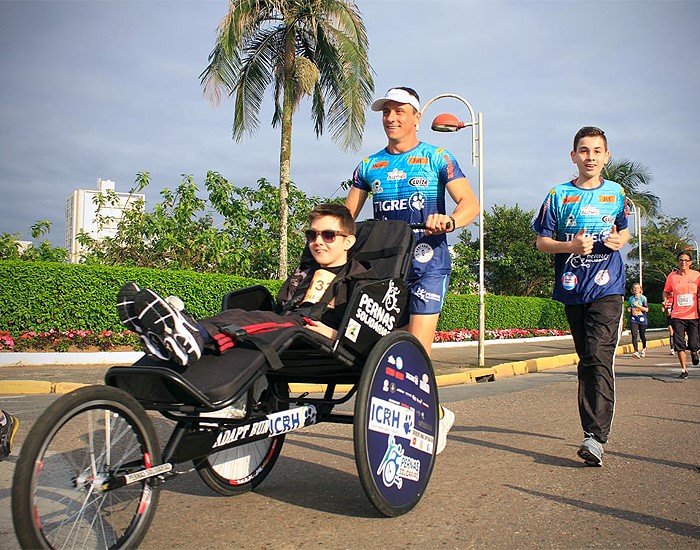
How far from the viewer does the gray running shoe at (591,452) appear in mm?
4512

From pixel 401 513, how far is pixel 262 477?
0.96 metres

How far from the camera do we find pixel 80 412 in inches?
97.4

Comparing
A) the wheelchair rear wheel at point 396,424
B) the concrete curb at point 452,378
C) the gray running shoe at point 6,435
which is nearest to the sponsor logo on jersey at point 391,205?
the wheelchair rear wheel at point 396,424

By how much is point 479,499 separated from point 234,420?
147 cm

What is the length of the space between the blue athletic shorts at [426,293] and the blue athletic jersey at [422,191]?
0.15 ft

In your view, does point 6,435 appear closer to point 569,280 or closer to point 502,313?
point 569,280

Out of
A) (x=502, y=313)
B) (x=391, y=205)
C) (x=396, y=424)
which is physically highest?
(x=391, y=205)

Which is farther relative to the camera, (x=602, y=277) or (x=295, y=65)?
(x=295, y=65)

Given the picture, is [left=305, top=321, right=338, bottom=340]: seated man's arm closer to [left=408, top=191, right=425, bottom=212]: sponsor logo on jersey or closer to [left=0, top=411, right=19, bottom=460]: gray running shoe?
[left=408, top=191, right=425, bottom=212]: sponsor logo on jersey

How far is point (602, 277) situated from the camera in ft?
Answer: 16.0

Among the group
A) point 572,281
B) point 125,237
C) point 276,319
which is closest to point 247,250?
point 125,237

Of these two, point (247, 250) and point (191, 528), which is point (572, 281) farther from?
point (247, 250)

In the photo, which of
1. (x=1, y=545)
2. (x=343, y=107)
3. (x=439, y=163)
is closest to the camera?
(x=1, y=545)

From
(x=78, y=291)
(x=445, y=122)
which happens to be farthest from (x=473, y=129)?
(x=78, y=291)
